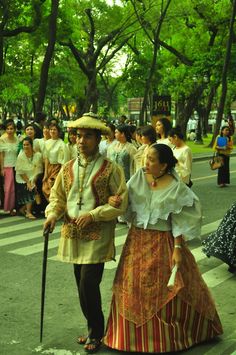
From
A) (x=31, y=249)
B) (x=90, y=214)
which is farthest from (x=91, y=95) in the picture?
(x=90, y=214)

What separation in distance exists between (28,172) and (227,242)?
4952 millimetres

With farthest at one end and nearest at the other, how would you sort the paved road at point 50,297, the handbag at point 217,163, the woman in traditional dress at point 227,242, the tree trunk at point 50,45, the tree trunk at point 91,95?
1. the tree trunk at point 91,95
2. the tree trunk at point 50,45
3. the handbag at point 217,163
4. the woman in traditional dress at point 227,242
5. the paved road at point 50,297

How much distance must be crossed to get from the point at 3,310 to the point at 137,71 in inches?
1182

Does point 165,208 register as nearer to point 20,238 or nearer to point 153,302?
point 153,302

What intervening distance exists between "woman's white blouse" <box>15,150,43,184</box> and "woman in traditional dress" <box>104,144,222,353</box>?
6.33 m

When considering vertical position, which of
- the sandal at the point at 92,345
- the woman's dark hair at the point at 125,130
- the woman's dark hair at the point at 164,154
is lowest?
the sandal at the point at 92,345

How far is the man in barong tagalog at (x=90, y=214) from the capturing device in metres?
4.26

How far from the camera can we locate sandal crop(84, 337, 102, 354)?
4.38 metres

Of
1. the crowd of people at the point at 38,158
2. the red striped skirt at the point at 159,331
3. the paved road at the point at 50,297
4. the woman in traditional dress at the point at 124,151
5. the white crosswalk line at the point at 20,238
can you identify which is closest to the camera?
the red striped skirt at the point at 159,331

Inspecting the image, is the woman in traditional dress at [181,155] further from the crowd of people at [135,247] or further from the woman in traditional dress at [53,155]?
the crowd of people at [135,247]

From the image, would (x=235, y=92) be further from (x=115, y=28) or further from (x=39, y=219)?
(x=39, y=219)

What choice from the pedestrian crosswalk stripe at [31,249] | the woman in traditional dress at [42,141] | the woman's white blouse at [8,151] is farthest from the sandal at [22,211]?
the pedestrian crosswalk stripe at [31,249]

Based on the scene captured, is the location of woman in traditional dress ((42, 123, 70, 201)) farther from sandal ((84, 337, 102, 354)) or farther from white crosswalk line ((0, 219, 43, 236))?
sandal ((84, 337, 102, 354))

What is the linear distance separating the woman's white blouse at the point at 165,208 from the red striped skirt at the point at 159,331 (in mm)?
507
